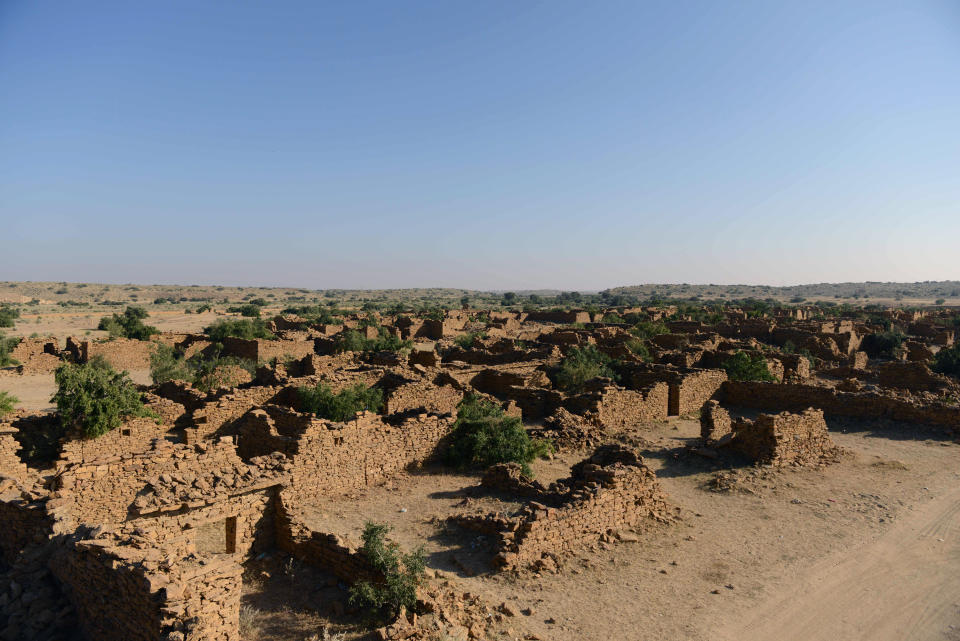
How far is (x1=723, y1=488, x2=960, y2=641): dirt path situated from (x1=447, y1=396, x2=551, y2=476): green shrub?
5.62 metres

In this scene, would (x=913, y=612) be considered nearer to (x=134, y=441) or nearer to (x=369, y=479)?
(x=369, y=479)

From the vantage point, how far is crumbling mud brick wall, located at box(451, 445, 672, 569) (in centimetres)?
843

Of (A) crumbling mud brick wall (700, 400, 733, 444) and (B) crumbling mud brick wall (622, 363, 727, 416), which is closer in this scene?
(A) crumbling mud brick wall (700, 400, 733, 444)

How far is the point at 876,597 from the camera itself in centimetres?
794

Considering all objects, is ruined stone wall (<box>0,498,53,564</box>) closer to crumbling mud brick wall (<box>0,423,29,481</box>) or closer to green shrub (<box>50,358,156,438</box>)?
crumbling mud brick wall (<box>0,423,29,481</box>)

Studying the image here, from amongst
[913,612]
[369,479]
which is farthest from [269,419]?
[913,612]

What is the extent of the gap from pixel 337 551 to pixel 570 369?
14.5 meters

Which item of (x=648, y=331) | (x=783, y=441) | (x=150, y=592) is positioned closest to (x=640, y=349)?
(x=648, y=331)

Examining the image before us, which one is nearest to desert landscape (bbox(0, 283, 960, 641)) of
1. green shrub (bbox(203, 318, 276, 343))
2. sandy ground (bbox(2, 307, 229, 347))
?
green shrub (bbox(203, 318, 276, 343))

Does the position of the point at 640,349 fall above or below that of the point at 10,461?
above

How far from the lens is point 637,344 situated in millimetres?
30016

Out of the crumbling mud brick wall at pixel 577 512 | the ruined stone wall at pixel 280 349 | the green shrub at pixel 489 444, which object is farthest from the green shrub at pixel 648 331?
the crumbling mud brick wall at pixel 577 512

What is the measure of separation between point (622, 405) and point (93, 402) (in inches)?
532

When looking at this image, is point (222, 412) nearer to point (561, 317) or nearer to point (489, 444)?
point (489, 444)
